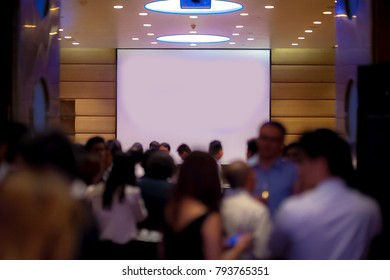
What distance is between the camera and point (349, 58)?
691cm

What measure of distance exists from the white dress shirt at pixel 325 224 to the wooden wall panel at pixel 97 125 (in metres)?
15.1

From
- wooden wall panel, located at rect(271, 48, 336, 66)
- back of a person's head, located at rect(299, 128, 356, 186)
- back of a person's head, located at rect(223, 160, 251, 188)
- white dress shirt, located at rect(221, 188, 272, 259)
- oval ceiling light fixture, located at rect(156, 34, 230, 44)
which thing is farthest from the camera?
wooden wall panel, located at rect(271, 48, 336, 66)

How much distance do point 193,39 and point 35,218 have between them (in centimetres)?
1482

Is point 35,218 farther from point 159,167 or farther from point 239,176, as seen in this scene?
point 159,167

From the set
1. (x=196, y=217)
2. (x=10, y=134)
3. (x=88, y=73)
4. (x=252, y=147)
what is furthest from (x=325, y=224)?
(x=88, y=73)

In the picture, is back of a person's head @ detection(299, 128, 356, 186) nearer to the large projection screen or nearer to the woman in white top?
the woman in white top

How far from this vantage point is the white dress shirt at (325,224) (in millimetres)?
2547

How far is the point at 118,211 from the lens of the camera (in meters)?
4.39

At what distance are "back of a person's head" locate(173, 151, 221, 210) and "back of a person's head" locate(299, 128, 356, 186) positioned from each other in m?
0.37

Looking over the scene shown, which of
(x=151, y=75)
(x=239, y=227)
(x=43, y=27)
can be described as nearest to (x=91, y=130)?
(x=151, y=75)

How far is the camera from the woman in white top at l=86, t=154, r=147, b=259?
432 centimetres

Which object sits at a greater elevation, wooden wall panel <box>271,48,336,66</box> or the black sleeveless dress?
wooden wall panel <box>271,48,336,66</box>

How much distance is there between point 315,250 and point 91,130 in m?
15.3

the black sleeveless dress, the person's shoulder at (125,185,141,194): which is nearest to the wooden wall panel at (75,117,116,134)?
the person's shoulder at (125,185,141,194)
